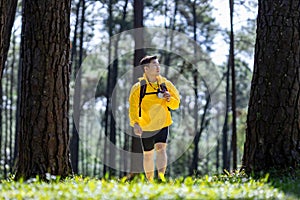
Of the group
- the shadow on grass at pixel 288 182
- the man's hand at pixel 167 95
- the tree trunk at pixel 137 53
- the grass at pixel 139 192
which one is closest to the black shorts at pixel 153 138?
the man's hand at pixel 167 95

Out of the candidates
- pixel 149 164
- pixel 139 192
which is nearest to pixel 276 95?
pixel 149 164

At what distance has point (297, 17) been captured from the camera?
7809 mm

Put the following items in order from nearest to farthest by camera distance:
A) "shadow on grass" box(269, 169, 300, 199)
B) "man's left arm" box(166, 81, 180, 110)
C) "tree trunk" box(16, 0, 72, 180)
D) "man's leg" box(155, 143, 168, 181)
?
"shadow on grass" box(269, 169, 300, 199) < "tree trunk" box(16, 0, 72, 180) < "man's leg" box(155, 143, 168, 181) < "man's left arm" box(166, 81, 180, 110)

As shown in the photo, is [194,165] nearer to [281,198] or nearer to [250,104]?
[250,104]

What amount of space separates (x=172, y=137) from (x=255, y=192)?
1339 inches

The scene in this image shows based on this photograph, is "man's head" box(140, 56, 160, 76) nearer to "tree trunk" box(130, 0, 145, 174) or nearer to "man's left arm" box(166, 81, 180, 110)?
"man's left arm" box(166, 81, 180, 110)

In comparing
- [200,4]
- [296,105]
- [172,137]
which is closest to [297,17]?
[296,105]

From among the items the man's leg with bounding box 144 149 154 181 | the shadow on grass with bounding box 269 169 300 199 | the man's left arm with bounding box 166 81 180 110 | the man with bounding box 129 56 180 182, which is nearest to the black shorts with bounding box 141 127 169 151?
the man with bounding box 129 56 180 182

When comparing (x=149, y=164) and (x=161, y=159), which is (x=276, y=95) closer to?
(x=161, y=159)

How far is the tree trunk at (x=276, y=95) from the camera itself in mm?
7609

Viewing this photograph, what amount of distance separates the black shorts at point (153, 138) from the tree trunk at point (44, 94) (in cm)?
138

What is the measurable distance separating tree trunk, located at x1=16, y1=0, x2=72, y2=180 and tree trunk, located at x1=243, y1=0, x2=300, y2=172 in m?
2.53

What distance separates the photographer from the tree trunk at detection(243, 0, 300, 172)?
300 inches

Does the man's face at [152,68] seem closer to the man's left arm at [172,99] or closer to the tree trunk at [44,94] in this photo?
the man's left arm at [172,99]
